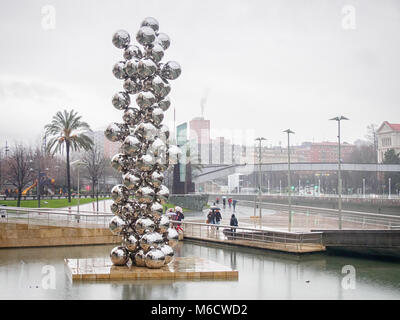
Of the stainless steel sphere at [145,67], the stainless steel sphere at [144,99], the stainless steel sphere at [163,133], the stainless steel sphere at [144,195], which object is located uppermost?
the stainless steel sphere at [145,67]

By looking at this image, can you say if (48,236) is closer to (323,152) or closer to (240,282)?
(240,282)

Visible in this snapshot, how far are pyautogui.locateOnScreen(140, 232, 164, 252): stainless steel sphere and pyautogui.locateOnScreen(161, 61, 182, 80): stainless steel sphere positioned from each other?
4.90 metres

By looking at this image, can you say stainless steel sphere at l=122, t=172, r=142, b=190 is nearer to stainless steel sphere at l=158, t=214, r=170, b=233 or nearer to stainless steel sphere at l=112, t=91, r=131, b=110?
stainless steel sphere at l=158, t=214, r=170, b=233

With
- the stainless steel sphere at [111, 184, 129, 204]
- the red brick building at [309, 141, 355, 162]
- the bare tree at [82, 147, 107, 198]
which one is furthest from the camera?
the red brick building at [309, 141, 355, 162]

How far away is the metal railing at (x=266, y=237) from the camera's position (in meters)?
19.5

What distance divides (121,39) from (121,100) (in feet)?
6.23

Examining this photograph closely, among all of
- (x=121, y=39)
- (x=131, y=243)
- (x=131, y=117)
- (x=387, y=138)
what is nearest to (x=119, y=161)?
(x=131, y=117)

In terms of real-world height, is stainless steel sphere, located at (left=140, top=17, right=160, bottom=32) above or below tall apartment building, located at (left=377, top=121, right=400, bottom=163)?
below

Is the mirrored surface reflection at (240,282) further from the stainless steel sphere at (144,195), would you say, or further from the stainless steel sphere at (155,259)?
the stainless steel sphere at (144,195)

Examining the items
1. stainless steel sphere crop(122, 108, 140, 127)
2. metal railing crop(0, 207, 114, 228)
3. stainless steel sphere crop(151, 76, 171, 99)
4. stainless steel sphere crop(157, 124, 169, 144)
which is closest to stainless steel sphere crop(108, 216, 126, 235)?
stainless steel sphere crop(157, 124, 169, 144)

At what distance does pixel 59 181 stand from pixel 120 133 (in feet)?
208

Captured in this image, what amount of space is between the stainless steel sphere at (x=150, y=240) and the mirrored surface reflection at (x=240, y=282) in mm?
1209

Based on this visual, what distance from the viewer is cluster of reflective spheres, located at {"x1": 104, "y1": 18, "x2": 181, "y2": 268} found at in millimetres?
14586

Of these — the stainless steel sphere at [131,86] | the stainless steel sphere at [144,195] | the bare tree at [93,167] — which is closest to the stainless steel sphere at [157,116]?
the stainless steel sphere at [131,86]
